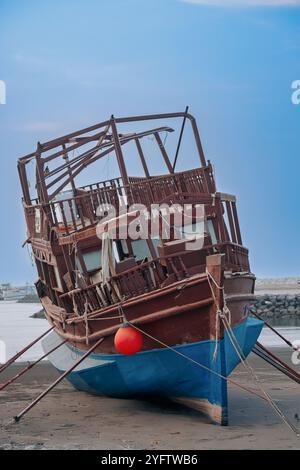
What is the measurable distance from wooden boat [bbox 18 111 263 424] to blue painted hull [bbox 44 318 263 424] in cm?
2

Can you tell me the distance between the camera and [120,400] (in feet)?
48.2

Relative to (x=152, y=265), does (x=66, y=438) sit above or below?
below

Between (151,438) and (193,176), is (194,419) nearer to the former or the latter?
(151,438)

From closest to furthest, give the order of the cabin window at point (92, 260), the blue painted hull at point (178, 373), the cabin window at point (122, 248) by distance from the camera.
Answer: the blue painted hull at point (178, 373) < the cabin window at point (92, 260) < the cabin window at point (122, 248)

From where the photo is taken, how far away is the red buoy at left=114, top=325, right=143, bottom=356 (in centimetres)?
1226

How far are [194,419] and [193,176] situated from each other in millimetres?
4401

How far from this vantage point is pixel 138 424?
12438 millimetres

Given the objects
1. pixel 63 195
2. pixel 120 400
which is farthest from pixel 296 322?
pixel 120 400

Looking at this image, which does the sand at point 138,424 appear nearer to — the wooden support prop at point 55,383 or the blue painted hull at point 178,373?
the wooden support prop at point 55,383

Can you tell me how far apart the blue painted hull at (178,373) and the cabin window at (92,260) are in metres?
1.55

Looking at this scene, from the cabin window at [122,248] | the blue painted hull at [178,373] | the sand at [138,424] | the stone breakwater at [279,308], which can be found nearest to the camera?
the sand at [138,424]

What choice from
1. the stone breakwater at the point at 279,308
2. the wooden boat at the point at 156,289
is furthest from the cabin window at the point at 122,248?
the stone breakwater at the point at 279,308

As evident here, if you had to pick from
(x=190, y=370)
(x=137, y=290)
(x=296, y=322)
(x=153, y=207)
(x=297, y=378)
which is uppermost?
(x=153, y=207)

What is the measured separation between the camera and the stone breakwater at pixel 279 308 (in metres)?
43.4
